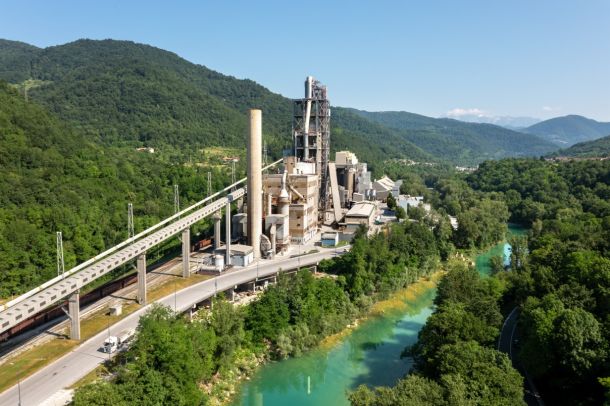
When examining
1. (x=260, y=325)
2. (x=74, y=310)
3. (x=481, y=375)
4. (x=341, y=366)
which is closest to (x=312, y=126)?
(x=260, y=325)

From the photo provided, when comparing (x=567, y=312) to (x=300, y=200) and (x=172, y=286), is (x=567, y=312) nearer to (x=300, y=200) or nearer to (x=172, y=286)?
(x=172, y=286)

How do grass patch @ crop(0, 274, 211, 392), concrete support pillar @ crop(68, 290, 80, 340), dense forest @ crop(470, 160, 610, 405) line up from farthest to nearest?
concrete support pillar @ crop(68, 290, 80, 340), grass patch @ crop(0, 274, 211, 392), dense forest @ crop(470, 160, 610, 405)

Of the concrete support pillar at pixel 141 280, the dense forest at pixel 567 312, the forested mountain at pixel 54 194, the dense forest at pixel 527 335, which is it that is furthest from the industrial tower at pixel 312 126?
the concrete support pillar at pixel 141 280

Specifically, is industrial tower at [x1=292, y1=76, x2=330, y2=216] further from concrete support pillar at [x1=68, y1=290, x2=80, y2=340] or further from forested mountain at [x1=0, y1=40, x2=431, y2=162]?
forested mountain at [x1=0, y1=40, x2=431, y2=162]

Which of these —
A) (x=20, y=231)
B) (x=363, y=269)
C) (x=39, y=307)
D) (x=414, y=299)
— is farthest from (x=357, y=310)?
(x=20, y=231)

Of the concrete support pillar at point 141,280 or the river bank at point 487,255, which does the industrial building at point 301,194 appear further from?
the river bank at point 487,255

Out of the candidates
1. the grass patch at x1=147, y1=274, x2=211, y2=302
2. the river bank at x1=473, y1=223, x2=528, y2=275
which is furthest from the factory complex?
the river bank at x1=473, y1=223, x2=528, y2=275
